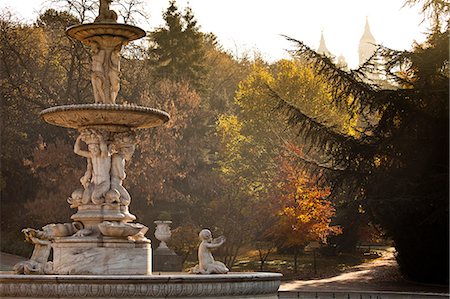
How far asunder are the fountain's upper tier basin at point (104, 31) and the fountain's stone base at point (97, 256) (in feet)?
13.8

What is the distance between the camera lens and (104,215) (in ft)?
51.3

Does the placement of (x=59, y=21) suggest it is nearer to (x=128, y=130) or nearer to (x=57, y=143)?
(x=57, y=143)

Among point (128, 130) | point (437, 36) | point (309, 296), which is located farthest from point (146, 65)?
point (128, 130)

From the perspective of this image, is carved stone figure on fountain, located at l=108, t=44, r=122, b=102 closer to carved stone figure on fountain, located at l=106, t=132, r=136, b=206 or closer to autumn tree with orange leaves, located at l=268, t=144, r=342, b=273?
carved stone figure on fountain, located at l=106, t=132, r=136, b=206

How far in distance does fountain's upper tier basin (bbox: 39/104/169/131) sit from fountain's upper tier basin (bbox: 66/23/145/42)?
1.68 metres

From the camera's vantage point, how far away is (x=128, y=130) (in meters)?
16.4

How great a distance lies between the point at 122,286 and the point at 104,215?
368cm

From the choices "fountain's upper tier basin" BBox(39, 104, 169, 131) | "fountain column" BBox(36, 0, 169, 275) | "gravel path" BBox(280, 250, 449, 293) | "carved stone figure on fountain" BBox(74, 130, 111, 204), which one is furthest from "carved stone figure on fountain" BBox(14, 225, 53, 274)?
"gravel path" BBox(280, 250, 449, 293)

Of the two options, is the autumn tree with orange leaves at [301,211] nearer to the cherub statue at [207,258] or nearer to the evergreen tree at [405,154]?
the evergreen tree at [405,154]

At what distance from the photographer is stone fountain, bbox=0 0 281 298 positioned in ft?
43.5

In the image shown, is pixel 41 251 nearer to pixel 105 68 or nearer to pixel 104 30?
pixel 105 68

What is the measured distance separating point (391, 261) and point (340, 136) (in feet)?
37.5

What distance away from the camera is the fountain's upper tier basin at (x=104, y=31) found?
52.5 ft

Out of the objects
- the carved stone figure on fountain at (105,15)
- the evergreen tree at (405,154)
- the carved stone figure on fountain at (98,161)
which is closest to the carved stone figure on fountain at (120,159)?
the carved stone figure on fountain at (98,161)
